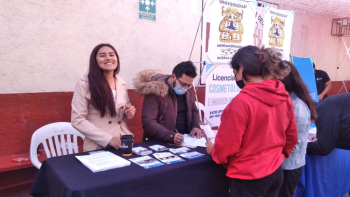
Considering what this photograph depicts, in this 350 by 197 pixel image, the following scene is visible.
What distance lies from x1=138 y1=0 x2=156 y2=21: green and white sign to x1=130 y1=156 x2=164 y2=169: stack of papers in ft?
8.22

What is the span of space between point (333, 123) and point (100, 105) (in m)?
1.99

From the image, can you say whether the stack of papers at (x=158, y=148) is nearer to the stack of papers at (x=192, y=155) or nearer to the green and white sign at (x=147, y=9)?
the stack of papers at (x=192, y=155)

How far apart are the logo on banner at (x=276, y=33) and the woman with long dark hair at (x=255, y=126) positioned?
2261mm

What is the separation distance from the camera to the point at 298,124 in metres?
1.96

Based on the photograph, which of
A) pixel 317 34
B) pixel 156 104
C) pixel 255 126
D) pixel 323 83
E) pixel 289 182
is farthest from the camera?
pixel 317 34

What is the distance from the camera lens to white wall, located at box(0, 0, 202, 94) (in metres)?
2.71

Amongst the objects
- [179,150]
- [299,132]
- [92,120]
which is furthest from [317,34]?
[92,120]

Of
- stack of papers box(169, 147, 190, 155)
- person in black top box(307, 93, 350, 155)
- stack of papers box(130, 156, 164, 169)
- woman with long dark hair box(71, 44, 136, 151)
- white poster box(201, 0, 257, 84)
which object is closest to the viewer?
stack of papers box(130, 156, 164, 169)

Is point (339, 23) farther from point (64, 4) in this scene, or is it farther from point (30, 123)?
point (30, 123)

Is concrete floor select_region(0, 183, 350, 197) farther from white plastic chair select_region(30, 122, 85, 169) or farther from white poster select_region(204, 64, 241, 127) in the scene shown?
white poster select_region(204, 64, 241, 127)

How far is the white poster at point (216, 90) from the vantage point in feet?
10.3

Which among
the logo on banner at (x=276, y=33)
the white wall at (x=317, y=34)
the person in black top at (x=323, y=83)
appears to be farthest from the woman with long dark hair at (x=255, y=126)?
the white wall at (x=317, y=34)

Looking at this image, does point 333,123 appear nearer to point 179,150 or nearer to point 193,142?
point 193,142

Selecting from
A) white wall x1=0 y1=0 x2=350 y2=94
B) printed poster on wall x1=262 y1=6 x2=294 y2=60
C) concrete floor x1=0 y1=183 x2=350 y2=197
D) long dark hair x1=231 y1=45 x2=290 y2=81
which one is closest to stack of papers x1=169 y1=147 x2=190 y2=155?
long dark hair x1=231 y1=45 x2=290 y2=81
